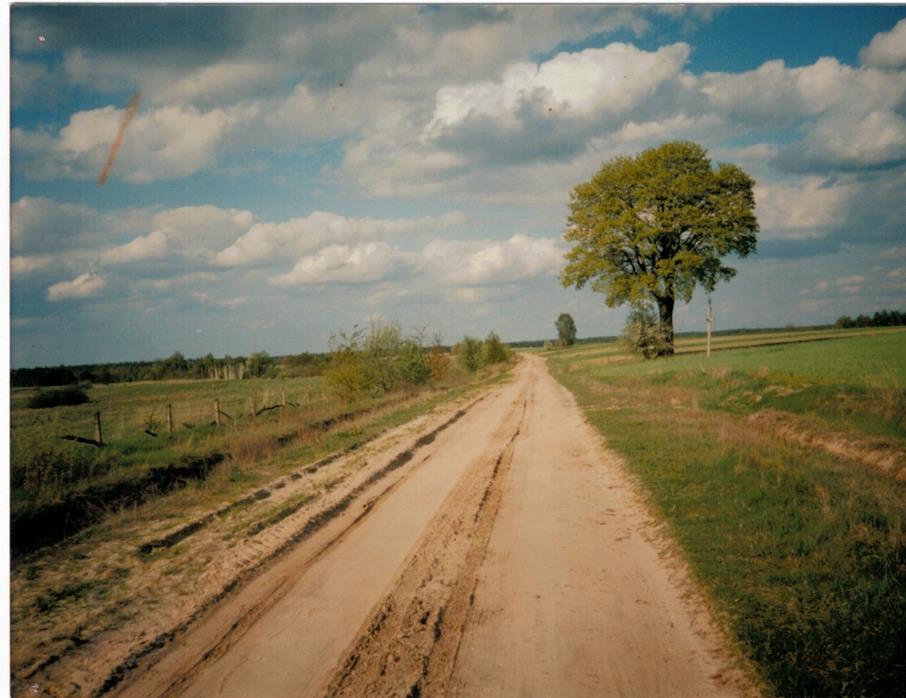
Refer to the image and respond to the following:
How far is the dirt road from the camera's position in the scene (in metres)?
3.74

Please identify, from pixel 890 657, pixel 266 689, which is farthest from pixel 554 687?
pixel 890 657

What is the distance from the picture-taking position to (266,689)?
3.70 meters

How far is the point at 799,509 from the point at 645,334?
3372cm

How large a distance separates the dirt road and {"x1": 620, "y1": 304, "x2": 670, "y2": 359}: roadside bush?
103 feet

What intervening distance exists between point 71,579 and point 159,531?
150 centimetres

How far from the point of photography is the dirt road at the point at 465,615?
3736 millimetres

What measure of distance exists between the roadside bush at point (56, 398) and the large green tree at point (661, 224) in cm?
3705

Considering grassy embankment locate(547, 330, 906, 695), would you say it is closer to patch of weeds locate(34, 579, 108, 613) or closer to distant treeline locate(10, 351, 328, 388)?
patch of weeds locate(34, 579, 108, 613)

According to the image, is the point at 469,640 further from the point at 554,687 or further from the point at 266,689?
the point at 266,689

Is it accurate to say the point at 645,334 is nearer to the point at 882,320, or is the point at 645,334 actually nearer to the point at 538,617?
the point at 882,320

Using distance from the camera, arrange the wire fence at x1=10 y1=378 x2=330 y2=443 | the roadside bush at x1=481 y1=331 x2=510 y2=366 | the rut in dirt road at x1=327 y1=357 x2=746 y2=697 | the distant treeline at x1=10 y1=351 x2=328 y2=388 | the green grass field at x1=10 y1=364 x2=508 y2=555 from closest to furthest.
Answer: the rut in dirt road at x1=327 y1=357 x2=746 y2=697 < the green grass field at x1=10 y1=364 x2=508 y2=555 < the wire fence at x1=10 y1=378 x2=330 y2=443 < the distant treeline at x1=10 y1=351 x2=328 y2=388 < the roadside bush at x1=481 y1=331 x2=510 y2=366

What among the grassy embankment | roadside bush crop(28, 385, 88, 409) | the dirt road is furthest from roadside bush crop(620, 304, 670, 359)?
roadside bush crop(28, 385, 88, 409)

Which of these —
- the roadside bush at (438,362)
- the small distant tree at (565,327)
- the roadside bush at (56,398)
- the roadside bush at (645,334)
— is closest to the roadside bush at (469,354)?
the roadside bush at (438,362)

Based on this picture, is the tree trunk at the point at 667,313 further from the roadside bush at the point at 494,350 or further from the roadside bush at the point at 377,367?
the roadside bush at the point at 494,350
